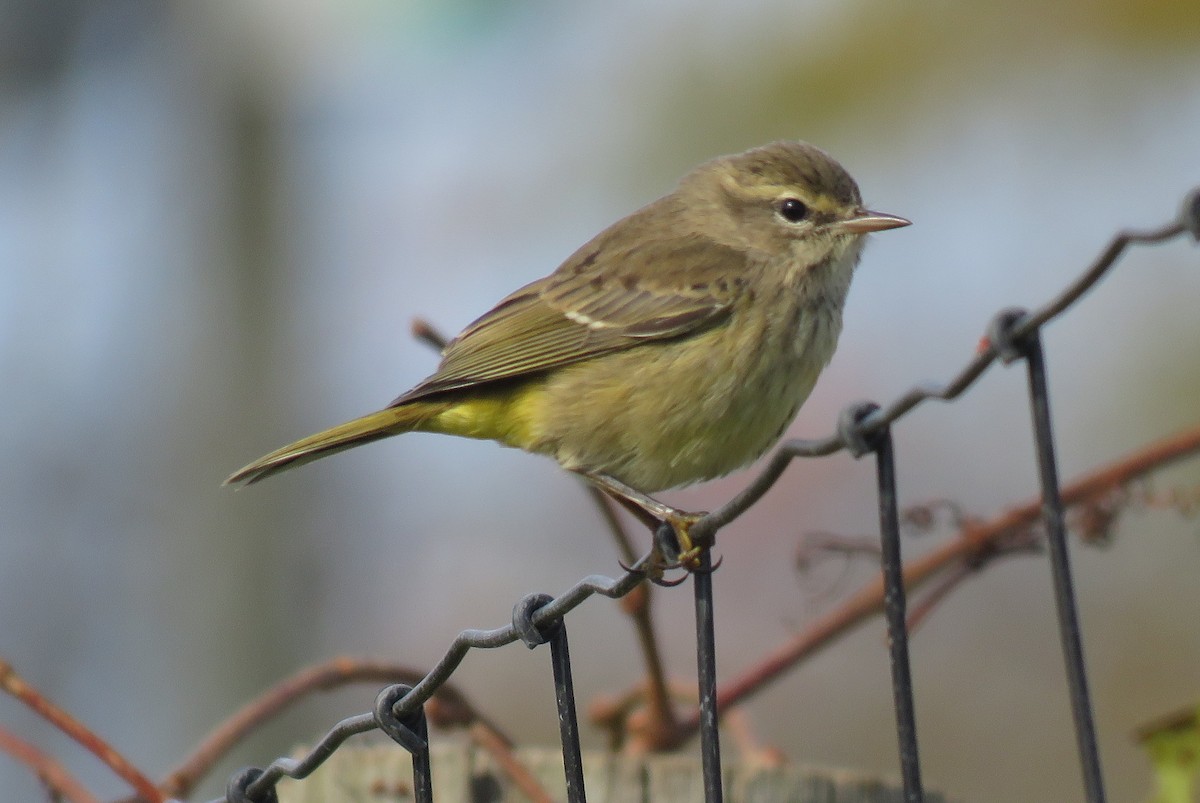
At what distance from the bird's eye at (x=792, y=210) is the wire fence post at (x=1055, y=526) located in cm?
240

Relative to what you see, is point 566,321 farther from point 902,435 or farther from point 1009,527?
point 902,435

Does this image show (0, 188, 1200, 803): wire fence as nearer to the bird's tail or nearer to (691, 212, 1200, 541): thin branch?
(691, 212, 1200, 541): thin branch

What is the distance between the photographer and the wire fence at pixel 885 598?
1229mm

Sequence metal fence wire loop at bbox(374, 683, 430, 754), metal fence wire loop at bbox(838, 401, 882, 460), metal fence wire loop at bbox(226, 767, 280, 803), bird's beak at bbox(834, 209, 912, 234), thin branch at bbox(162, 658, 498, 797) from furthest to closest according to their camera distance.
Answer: bird's beak at bbox(834, 209, 912, 234), thin branch at bbox(162, 658, 498, 797), metal fence wire loop at bbox(226, 767, 280, 803), metal fence wire loop at bbox(374, 683, 430, 754), metal fence wire loop at bbox(838, 401, 882, 460)

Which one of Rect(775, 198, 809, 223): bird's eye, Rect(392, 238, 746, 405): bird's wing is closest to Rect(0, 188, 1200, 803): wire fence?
Rect(392, 238, 746, 405): bird's wing

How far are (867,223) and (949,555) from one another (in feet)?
3.39

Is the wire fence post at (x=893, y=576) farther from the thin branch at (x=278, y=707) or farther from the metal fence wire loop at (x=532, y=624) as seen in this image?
the thin branch at (x=278, y=707)

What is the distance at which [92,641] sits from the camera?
8523 millimetres

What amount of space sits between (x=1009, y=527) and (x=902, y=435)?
5.47 meters

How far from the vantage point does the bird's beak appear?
3346 mm

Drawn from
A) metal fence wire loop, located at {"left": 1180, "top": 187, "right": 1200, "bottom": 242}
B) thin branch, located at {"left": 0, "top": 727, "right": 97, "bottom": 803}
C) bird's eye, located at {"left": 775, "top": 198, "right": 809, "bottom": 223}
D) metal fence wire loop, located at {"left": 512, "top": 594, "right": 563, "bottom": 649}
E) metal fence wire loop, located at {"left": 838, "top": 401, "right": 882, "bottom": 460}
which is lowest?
thin branch, located at {"left": 0, "top": 727, "right": 97, "bottom": 803}

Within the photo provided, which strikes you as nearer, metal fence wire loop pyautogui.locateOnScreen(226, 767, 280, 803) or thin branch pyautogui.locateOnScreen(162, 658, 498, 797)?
metal fence wire loop pyautogui.locateOnScreen(226, 767, 280, 803)

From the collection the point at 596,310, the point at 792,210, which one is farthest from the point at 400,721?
the point at 792,210

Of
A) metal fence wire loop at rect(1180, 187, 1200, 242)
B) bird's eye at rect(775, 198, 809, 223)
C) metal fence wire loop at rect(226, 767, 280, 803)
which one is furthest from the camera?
bird's eye at rect(775, 198, 809, 223)
